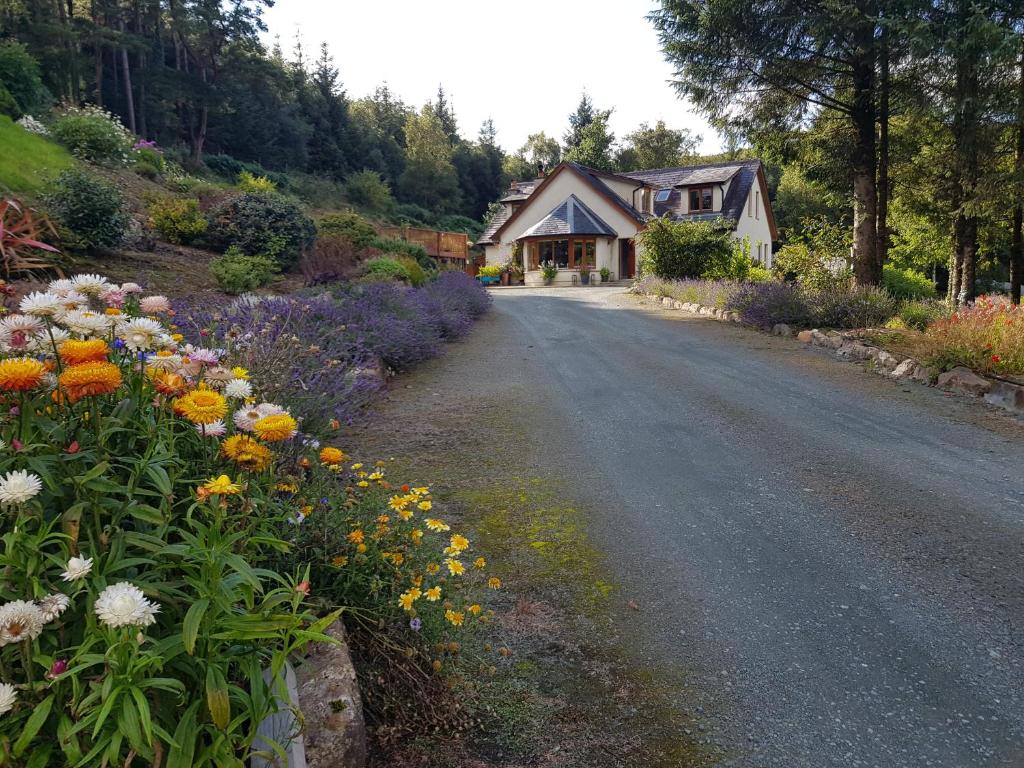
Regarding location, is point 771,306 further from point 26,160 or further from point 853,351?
point 26,160

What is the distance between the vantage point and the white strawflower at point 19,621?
4.16ft

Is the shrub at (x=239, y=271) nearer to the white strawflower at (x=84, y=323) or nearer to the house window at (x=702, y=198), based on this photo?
the white strawflower at (x=84, y=323)

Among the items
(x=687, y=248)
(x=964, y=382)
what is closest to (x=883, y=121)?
(x=687, y=248)

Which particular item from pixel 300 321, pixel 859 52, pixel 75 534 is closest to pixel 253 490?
pixel 75 534

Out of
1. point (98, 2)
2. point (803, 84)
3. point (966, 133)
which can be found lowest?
point (966, 133)

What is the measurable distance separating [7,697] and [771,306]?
13.7 meters

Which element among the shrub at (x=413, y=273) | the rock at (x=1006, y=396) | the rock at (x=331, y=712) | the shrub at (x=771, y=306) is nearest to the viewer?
the rock at (x=331, y=712)

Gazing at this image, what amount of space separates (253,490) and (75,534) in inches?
22.2

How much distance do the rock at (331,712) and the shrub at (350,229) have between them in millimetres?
17351

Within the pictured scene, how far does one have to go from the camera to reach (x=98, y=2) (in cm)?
3497

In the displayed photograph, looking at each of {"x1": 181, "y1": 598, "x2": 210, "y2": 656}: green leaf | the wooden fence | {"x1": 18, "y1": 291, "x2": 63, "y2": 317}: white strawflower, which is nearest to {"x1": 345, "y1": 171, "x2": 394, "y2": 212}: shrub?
the wooden fence

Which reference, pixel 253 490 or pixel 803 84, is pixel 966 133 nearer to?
pixel 803 84

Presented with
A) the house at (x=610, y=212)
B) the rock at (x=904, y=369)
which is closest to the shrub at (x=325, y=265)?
the rock at (x=904, y=369)

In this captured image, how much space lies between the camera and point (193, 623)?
141 centimetres
